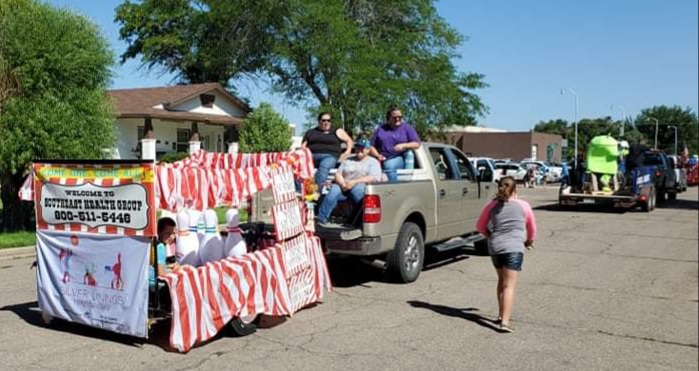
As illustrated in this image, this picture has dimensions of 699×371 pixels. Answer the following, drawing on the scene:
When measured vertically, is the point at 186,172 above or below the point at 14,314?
above

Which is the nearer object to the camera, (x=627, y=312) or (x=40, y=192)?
(x=40, y=192)

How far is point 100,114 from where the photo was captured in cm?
1417

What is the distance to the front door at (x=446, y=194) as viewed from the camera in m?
9.56

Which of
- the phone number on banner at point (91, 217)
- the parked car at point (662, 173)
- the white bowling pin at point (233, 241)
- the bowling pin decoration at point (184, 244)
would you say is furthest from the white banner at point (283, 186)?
the parked car at point (662, 173)

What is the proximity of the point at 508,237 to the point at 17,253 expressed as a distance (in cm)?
892

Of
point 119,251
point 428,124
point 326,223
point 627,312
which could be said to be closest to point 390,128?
point 326,223

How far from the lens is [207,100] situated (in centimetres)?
3288

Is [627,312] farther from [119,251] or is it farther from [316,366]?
[119,251]

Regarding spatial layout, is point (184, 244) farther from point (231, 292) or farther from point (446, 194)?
point (446, 194)

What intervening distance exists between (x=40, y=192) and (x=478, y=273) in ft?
19.4

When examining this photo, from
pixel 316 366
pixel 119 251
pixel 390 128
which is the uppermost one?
pixel 390 128

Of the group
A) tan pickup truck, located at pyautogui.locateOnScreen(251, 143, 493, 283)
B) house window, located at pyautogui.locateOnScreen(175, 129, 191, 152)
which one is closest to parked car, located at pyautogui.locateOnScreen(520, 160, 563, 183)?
house window, located at pyautogui.locateOnScreen(175, 129, 191, 152)

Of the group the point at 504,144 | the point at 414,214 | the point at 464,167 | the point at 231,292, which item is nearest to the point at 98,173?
the point at 231,292

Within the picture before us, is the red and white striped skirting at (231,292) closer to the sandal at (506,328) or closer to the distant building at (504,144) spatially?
the sandal at (506,328)
